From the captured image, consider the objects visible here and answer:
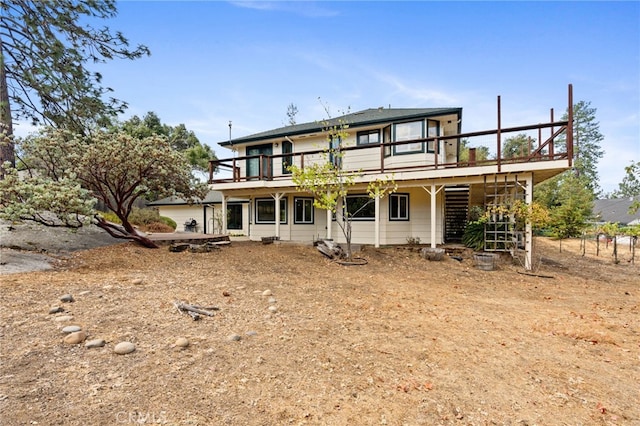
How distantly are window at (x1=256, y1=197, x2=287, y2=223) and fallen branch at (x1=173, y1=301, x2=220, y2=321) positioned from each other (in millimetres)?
10212

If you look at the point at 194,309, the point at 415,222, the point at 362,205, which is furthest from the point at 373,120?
the point at 194,309

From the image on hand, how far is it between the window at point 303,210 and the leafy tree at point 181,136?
53.0 feet

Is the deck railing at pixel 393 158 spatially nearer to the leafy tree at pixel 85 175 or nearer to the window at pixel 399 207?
the window at pixel 399 207

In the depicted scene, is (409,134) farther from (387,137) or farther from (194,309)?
(194,309)

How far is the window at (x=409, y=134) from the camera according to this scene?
1222cm

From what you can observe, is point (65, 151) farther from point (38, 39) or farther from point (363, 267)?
point (363, 267)

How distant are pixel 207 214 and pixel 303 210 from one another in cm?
967

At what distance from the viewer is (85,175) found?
28.8 ft

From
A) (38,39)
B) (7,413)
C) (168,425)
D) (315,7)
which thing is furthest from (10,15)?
(168,425)

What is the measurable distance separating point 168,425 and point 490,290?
22.8 ft

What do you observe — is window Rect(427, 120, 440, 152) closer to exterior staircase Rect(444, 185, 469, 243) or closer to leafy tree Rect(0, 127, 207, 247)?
exterior staircase Rect(444, 185, 469, 243)

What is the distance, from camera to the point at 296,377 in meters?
2.88

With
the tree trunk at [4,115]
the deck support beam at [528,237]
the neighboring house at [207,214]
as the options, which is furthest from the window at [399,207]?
the tree trunk at [4,115]

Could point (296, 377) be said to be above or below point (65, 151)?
below
